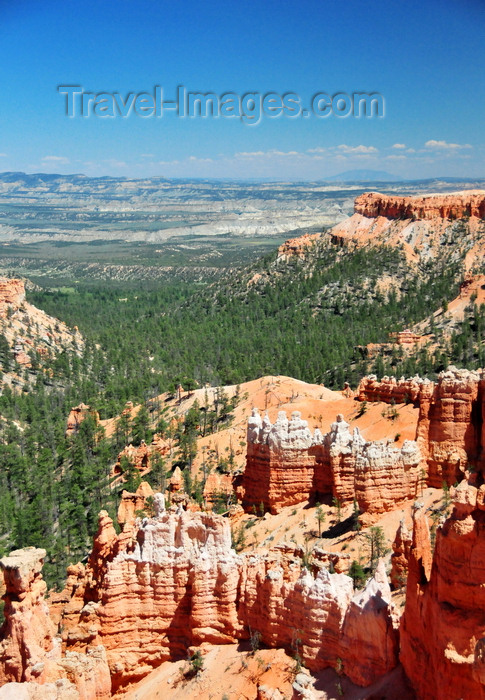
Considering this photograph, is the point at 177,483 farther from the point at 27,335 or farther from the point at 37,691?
the point at 27,335

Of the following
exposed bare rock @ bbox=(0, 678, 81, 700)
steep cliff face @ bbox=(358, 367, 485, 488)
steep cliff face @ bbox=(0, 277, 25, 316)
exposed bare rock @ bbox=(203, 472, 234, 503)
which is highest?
steep cliff face @ bbox=(358, 367, 485, 488)

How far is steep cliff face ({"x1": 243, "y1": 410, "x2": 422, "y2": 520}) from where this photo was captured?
32531 millimetres

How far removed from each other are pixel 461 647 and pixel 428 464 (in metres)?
18.5

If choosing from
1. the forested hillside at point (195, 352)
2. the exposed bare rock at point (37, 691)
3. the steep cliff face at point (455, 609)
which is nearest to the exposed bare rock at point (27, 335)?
the forested hillside at point (195, 352)

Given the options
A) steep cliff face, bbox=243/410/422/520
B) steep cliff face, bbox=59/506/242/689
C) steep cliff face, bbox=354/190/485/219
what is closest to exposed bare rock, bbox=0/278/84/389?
steep cliff face, bbox=243/410/422/520

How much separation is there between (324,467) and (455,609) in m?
20.1

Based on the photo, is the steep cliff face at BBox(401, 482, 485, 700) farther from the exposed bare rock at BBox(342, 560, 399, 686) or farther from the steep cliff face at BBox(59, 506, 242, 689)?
the steep cliff face at BBox(59, 506, 242, 689)

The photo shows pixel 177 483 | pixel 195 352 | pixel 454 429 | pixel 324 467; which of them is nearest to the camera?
pixel 454 429

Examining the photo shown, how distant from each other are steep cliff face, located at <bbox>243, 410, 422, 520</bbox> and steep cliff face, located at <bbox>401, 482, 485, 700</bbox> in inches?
561

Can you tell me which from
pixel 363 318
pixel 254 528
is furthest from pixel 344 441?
pixel 363 318

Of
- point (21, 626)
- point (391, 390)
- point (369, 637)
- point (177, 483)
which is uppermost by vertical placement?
point (369, 637)

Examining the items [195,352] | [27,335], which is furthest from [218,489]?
[27,335]

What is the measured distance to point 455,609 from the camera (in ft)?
54.5

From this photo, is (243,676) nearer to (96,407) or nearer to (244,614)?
(244,614)
